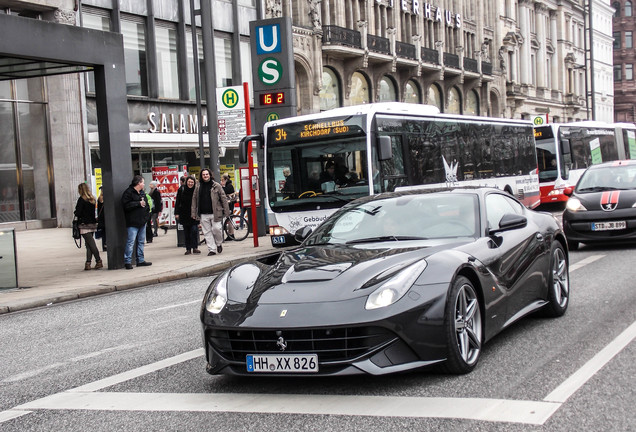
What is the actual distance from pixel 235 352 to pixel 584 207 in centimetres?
1052

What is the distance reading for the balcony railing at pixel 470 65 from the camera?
58500 millimetres

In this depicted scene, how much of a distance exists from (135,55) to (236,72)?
591 centimetres

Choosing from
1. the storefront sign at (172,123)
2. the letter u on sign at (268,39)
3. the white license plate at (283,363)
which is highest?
the letter u on sign at (268,39)

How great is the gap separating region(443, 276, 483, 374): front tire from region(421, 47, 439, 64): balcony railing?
155 ft

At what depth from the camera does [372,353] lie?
17.8ft

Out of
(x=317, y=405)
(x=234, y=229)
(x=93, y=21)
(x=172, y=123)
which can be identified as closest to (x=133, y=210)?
(x=234, y=229)

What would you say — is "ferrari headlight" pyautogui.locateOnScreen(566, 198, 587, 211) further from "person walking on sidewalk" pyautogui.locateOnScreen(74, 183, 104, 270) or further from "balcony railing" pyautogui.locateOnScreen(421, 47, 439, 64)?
"balcony railing" pyautogui.locateOnScreen(421, 47, 439, 64)

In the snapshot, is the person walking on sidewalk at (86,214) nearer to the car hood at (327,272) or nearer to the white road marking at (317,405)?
the car hood at (327,272)

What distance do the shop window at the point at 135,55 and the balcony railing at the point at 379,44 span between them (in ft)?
53.8

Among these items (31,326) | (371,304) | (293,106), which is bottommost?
(31,326)

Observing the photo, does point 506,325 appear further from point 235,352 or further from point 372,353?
point 235,352

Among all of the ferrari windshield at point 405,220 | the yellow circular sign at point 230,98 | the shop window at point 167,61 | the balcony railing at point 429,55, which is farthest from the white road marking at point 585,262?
the balcony railing at point 429,55

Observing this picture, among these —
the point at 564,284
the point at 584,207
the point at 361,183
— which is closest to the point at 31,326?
the point at 564,284

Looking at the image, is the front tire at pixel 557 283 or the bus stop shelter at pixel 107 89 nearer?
the front tire at pixel 557 283
